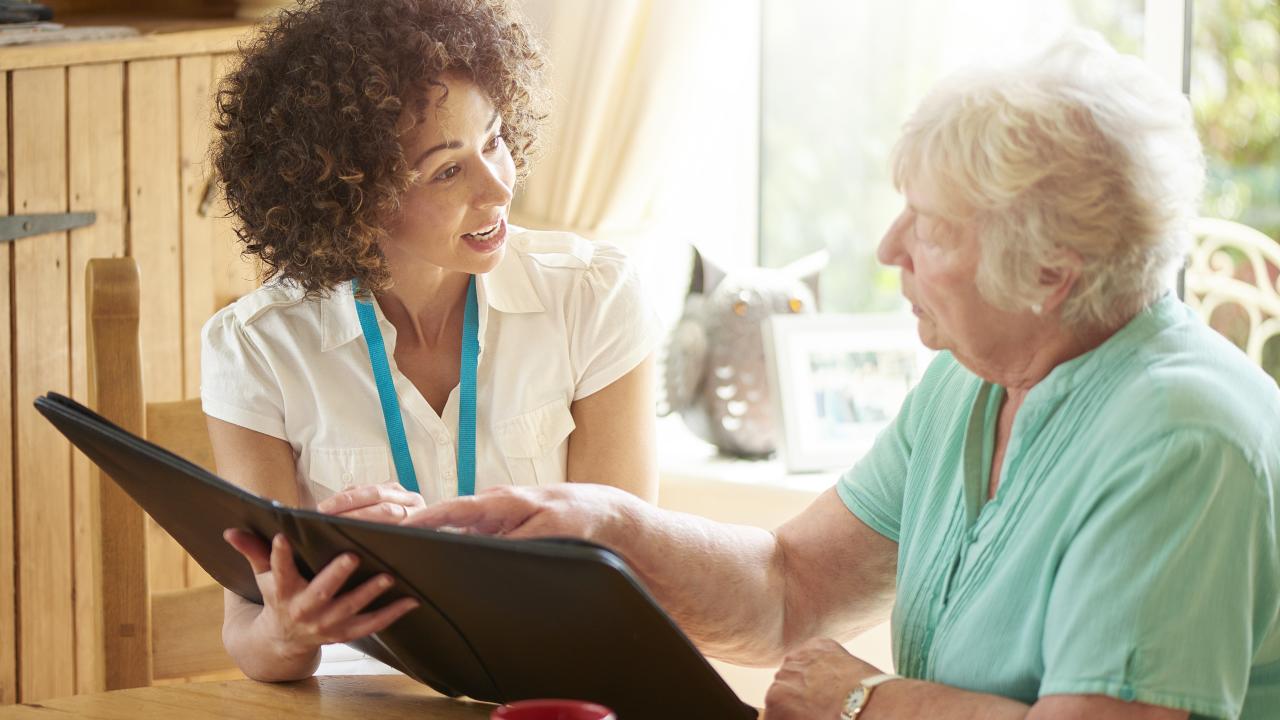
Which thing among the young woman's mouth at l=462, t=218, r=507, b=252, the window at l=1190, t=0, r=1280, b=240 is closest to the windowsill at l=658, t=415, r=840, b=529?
the window at l=1190, t=0, r=1280, b=240

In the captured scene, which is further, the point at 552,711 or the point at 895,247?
the point at 895,247

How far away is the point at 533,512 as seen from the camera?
1.31m

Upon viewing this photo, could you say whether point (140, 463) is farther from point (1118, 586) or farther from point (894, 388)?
point (894, 388)

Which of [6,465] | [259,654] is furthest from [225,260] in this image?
[259,654]

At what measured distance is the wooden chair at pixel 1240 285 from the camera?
250 cm

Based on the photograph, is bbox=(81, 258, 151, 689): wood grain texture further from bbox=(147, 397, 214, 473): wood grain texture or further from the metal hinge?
the metal hinge

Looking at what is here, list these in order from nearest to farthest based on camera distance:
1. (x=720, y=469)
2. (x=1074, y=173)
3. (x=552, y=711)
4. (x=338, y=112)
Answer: (x=552, y=711) < (x=1074, y=173) < (x=338, y=112) < (x=720, y=469)

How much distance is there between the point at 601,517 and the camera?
53.7 inches

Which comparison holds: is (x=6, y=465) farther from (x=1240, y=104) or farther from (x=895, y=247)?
(x=1240, y=104)

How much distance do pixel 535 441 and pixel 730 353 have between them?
3.40 feet

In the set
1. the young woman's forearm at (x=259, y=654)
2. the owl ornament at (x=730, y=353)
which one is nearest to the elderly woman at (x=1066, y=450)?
the young woman's forearm at (x=259, y=654)

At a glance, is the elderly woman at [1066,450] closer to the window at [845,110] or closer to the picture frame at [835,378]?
the picture frame at [835,378]

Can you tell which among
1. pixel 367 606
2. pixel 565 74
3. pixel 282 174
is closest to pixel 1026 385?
pixel 367 606

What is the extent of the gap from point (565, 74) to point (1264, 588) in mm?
2128
